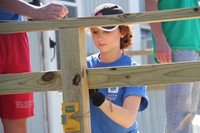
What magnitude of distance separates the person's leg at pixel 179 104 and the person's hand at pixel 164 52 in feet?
0.42

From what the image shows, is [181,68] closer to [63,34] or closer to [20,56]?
[63,34]

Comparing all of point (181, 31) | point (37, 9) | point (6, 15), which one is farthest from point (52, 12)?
point (181, 31)

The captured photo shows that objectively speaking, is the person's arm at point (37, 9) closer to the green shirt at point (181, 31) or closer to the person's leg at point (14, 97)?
the person's leg at point (14, 97)

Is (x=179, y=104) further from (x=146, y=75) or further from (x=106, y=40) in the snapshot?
(x=146, y=75)

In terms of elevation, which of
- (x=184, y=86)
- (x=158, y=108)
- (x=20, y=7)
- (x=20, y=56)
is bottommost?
(x=158, y=108)

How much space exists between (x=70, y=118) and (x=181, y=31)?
1.36 meters

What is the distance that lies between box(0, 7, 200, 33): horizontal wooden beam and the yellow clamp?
42 cm

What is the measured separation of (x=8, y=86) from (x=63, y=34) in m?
0.41

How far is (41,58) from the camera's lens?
17.1 feet

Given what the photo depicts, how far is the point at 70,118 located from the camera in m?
2.87

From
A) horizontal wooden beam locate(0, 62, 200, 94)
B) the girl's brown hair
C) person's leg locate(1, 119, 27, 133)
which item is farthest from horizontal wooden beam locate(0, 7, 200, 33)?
person's leg locate(1, 119, 27, 133)

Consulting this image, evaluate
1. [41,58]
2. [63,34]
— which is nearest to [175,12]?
[63,34]

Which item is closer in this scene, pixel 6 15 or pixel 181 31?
pixel 6 15

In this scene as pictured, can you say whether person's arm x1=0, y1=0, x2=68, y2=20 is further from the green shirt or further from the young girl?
the green shirt
